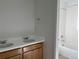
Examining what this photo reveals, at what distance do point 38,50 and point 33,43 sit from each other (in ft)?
0.90

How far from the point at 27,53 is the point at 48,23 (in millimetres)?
881

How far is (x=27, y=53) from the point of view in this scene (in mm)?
2193

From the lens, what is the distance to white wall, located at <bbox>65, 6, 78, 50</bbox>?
4.03 m

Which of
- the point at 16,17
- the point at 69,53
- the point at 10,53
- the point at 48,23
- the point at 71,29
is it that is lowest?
the point at 69,53

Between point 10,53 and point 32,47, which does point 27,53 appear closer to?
point 32,47

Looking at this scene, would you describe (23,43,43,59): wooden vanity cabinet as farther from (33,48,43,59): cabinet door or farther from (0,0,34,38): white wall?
(0,0,34,38): white wall

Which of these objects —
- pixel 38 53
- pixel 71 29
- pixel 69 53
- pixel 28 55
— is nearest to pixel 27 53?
pixel 28 55

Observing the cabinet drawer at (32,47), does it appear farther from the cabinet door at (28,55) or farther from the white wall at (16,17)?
the white wall at (16,17)

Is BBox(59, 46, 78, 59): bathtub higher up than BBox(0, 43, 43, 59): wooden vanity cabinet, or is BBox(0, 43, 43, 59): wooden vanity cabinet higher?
BBox(0, 43, 43, 59): wooden vanity cabinet

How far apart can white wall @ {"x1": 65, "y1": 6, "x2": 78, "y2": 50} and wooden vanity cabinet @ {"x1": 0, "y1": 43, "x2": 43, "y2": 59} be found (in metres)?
2.01

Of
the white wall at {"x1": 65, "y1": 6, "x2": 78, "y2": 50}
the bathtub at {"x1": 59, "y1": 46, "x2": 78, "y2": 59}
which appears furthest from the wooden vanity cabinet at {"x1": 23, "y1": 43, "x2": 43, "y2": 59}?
the white wall at {"x1": 65, "y1": 6, "x2": 78, "y2": 50}

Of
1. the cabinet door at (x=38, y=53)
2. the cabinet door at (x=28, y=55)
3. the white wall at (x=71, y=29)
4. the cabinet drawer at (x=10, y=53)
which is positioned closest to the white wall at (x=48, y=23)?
the cabinet door at (x=38, y=53)

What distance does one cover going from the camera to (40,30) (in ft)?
9.18

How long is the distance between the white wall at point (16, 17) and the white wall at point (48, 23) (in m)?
0.22
